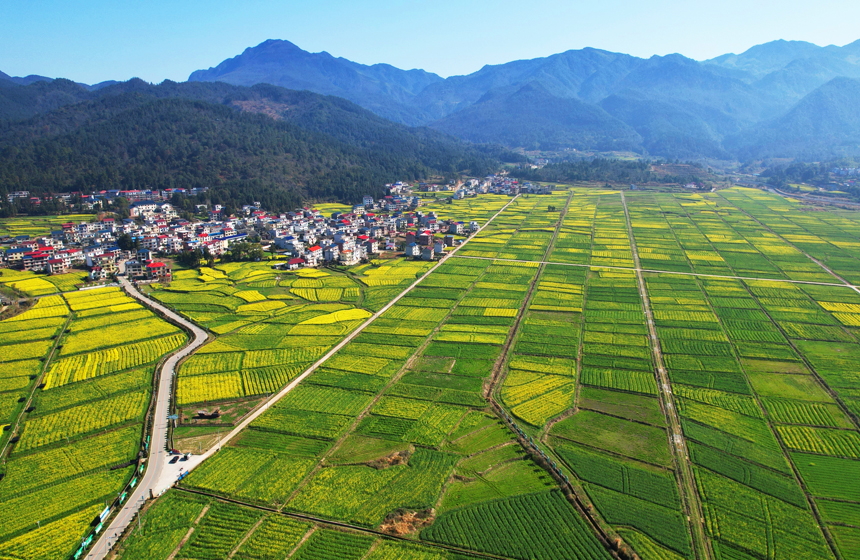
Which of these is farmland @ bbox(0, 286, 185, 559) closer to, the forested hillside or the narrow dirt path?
the narrow dirt path

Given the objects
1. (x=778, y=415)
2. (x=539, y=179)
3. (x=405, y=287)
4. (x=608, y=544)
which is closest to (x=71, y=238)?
(x=405, y=287)

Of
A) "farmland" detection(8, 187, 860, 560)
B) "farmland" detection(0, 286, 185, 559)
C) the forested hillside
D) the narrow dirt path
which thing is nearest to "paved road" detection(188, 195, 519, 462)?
"farmland" detection(8, 187, 860, 560)

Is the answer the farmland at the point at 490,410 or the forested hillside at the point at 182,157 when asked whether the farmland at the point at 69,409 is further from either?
the forested hillside at the point at 182,157

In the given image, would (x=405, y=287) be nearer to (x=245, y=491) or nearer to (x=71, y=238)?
(x=245, y=491)

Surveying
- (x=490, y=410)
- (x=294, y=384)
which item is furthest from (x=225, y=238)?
(x=490, y=410)

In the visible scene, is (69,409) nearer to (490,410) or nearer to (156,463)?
(156,463)

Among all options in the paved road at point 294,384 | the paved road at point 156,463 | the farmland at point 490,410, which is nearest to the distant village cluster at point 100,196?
the farmland at point 490,410
